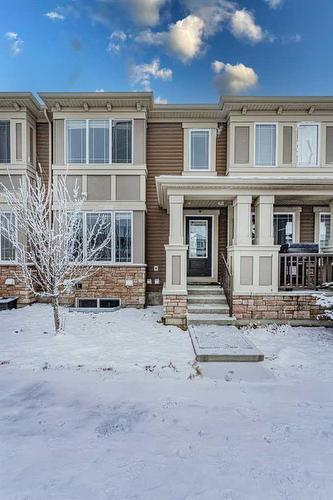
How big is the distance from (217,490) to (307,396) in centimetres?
190

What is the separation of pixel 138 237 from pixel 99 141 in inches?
125

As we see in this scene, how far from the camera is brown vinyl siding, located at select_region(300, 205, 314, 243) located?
9453 mm

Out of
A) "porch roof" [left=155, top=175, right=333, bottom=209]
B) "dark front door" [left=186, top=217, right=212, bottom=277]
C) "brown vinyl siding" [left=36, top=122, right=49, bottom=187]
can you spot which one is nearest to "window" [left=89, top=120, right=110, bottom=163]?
"brown vinyl siding" [left=36, top=122, right=49, bottom=187]

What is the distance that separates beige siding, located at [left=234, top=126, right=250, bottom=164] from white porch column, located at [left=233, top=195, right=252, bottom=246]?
2.53 m

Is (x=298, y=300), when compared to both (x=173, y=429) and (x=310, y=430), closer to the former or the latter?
(x=310, y=430)

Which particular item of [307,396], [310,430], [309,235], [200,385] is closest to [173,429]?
[200,385]

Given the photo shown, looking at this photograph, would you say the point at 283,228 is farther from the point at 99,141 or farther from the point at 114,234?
the point at 99,141

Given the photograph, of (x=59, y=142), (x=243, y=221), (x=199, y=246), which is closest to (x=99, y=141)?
(x=59, y=142)

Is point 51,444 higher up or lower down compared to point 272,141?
lower down

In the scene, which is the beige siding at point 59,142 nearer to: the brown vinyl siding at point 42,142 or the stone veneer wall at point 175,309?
the brown vinyl siding at point 42,142

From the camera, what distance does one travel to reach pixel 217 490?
7.12ft

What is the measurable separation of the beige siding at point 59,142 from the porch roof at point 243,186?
12.4 feet

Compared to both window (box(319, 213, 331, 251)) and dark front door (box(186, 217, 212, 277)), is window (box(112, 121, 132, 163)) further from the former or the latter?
window (box(319, 213, 331, 251))

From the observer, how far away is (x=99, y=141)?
8977 mm
